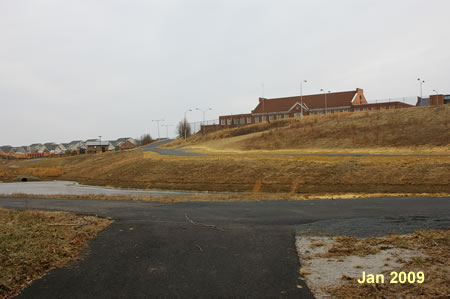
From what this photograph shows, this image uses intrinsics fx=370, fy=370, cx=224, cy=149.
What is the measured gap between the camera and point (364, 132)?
53.9 m

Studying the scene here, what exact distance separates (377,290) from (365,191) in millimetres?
22165

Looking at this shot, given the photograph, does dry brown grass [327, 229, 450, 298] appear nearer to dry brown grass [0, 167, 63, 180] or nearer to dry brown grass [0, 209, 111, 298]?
dry brown grass [0, 209, 111, 298]

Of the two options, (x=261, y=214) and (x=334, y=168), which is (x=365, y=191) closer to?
(x=334, y=168)

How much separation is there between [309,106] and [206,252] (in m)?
98.0

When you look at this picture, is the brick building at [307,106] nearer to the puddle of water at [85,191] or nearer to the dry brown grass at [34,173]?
the dry brown grass at [34,173]

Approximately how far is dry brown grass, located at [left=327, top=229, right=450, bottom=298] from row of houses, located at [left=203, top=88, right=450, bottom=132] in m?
83.5

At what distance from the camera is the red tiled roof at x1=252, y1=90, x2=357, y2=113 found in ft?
322

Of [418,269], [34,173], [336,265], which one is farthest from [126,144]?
[418,269]

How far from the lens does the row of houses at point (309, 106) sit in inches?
3748

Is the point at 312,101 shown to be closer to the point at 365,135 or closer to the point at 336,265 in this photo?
the point at 365,135

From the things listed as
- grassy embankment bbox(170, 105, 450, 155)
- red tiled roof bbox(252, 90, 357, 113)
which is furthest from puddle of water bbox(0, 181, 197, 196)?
red tiled roof bbox(252, 90, 357, 113)

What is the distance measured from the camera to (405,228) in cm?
1080

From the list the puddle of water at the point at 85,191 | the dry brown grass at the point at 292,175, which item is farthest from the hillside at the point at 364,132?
the puddle of water at the point at 85,191

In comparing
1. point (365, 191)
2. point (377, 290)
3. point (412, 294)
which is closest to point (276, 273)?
point (377, 290)
